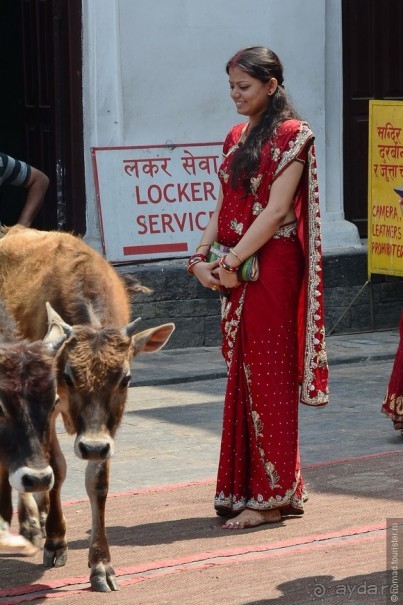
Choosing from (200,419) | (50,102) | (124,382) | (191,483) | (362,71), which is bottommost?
(200,419)

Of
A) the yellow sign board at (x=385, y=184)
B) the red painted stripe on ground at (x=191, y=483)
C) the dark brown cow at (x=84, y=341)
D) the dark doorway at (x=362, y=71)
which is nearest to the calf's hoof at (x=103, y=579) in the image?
the dark brown cow at (x=84, y=341)

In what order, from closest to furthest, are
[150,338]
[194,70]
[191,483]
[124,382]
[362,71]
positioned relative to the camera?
[124,382], [150,338], [191,483], [194,70], [362,71]

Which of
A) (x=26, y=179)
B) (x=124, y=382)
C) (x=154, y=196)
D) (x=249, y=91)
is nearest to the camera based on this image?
(x=124, y=382)

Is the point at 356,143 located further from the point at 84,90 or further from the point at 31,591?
the point at 31,591

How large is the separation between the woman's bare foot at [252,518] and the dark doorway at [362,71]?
665 centimetres

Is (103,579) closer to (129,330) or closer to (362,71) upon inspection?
(129,330)

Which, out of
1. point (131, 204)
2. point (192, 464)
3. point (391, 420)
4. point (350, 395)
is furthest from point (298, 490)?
point (131, 204)

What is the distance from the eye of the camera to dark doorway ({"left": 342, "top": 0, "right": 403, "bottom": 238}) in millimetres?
13172

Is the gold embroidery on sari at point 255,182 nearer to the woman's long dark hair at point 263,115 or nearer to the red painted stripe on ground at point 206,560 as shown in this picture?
the woman's long dark hair at point 263,115

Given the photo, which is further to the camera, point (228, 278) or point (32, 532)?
point (228, 278)

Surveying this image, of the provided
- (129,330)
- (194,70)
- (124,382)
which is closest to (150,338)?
(129,330)

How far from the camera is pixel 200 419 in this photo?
9.50 metres

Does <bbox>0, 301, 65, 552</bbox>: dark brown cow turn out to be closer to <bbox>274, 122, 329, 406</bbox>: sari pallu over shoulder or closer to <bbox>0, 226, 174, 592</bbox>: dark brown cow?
<bbox>0, 226, 174, 592</bbox>: dark brown cow

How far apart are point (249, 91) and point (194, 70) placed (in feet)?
18.0
